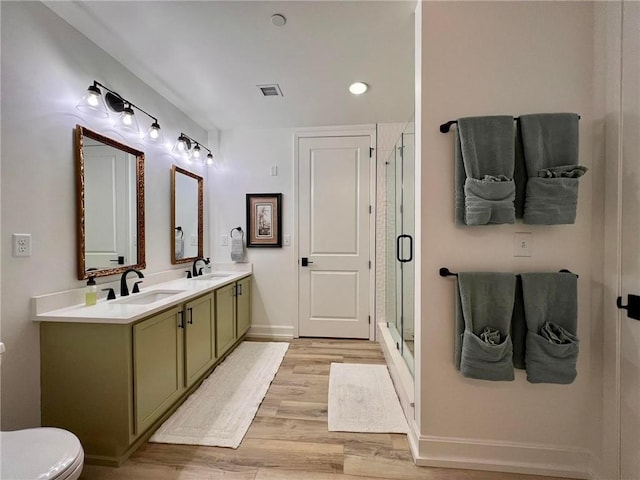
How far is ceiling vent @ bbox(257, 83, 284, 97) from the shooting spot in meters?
2.38

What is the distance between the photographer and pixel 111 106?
1923 mm

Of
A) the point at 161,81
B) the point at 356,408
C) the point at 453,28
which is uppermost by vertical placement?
the point at 161,81

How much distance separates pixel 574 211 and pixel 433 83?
3.05 feet

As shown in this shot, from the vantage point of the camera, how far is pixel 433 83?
1450 mm

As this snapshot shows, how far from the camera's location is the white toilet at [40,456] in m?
0.91

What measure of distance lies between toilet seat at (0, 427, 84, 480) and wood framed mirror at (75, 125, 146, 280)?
0.91m

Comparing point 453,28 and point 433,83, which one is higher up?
point 453,28

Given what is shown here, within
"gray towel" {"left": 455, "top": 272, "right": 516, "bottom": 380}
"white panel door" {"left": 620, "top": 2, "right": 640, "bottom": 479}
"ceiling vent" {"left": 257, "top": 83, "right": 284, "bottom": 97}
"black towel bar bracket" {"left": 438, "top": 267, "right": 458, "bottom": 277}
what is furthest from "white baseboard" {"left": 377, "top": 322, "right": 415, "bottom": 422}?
"ceiling vent" {"left": 257, "top": 83, "right": 284, "bottom": 97}

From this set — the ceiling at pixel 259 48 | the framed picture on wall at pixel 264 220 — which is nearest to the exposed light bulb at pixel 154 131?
the ceiling at pixel 259 48

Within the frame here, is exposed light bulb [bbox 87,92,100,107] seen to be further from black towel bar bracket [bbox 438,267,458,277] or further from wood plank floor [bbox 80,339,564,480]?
black towel bar bracket [bbox 438,267,458,277]

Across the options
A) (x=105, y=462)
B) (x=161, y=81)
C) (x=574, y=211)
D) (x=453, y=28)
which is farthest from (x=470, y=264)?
(x=161, y=81)

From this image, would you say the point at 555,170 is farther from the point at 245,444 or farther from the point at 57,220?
the point at 57,220

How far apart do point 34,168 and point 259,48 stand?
1508mm

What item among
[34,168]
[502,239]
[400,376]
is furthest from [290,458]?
[34,168]
